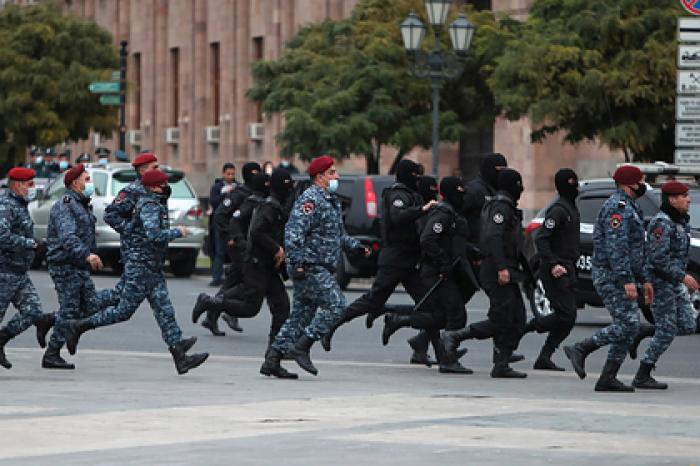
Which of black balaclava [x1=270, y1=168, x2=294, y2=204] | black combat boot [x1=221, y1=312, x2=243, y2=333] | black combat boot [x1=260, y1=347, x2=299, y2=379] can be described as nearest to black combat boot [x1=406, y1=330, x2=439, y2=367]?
black balaclava [x1=270, y1=168, x2=294, y2=204]

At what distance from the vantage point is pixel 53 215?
→ 1650 cm

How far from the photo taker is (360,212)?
93.2 ft

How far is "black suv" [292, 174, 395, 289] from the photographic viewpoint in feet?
92.7

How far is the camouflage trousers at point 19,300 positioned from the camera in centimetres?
1620

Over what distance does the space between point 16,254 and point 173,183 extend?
17732 mm

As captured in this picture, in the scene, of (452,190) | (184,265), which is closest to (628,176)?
(452,190)

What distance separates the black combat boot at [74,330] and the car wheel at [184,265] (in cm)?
1770

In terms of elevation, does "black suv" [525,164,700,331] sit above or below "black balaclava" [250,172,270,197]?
below

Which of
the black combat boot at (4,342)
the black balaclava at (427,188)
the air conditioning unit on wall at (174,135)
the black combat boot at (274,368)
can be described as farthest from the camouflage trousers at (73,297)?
the air conditioning unit on wall at (174,135)

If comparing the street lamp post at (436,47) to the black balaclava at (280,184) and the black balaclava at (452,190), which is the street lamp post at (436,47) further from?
the black balaclava at (452,190)

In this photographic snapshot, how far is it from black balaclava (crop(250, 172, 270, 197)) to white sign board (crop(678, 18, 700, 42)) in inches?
267

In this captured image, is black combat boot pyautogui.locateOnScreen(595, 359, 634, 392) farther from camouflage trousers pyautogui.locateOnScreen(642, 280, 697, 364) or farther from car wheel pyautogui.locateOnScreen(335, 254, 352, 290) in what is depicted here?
car wheel pyautogui.locateOnScreen(335, 254, 352, 290)

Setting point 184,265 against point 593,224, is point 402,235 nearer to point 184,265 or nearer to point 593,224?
point 593,224

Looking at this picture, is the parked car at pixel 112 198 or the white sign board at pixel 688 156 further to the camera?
the parked car at pixel 112 198
